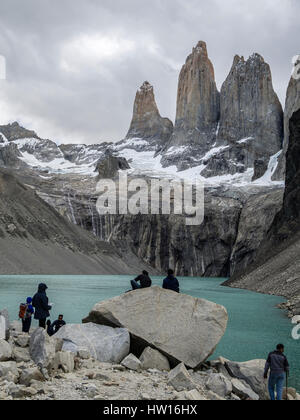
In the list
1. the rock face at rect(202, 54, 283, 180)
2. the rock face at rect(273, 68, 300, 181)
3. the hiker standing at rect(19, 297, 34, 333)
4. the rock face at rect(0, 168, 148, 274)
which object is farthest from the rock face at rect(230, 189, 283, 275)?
the hiker standing at rect(19, 297, 34, 333)

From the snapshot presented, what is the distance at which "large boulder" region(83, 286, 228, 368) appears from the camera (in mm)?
11180

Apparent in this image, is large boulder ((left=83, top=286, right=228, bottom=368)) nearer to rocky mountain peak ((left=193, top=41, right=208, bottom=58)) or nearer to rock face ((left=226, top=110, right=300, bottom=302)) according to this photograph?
rock face ((left=226, top=110, right=300, bottom=302))

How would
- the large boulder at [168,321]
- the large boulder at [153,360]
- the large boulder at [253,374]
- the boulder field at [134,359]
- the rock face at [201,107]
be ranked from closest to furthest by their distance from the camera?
the boulder field at [134,359] < the large boulder at [253,374] < the large boulder at [153,360] < the large boulder at [168,321] < the rock face at [201,107]

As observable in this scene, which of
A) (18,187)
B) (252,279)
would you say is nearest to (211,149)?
(18,187)

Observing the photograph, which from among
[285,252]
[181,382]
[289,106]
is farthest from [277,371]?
[289,106]

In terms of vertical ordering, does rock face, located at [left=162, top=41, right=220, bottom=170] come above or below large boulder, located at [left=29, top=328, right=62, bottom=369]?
above

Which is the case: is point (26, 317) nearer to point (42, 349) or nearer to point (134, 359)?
point (42, 349)

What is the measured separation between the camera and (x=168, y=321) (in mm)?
11680

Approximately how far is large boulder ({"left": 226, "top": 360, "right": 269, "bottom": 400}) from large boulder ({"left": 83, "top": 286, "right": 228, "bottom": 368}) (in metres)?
0.70

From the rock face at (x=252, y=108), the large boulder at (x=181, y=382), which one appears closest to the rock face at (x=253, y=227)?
the rock face at (x=252, y=108)

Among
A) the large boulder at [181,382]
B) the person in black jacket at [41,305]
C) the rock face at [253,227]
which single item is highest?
the rock face at [253,227]

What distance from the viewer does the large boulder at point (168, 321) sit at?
36.7ft

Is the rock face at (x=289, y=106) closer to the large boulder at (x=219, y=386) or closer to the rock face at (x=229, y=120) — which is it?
the rock face at (x=229, y=120)

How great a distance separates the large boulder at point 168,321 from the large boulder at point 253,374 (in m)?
0.70
